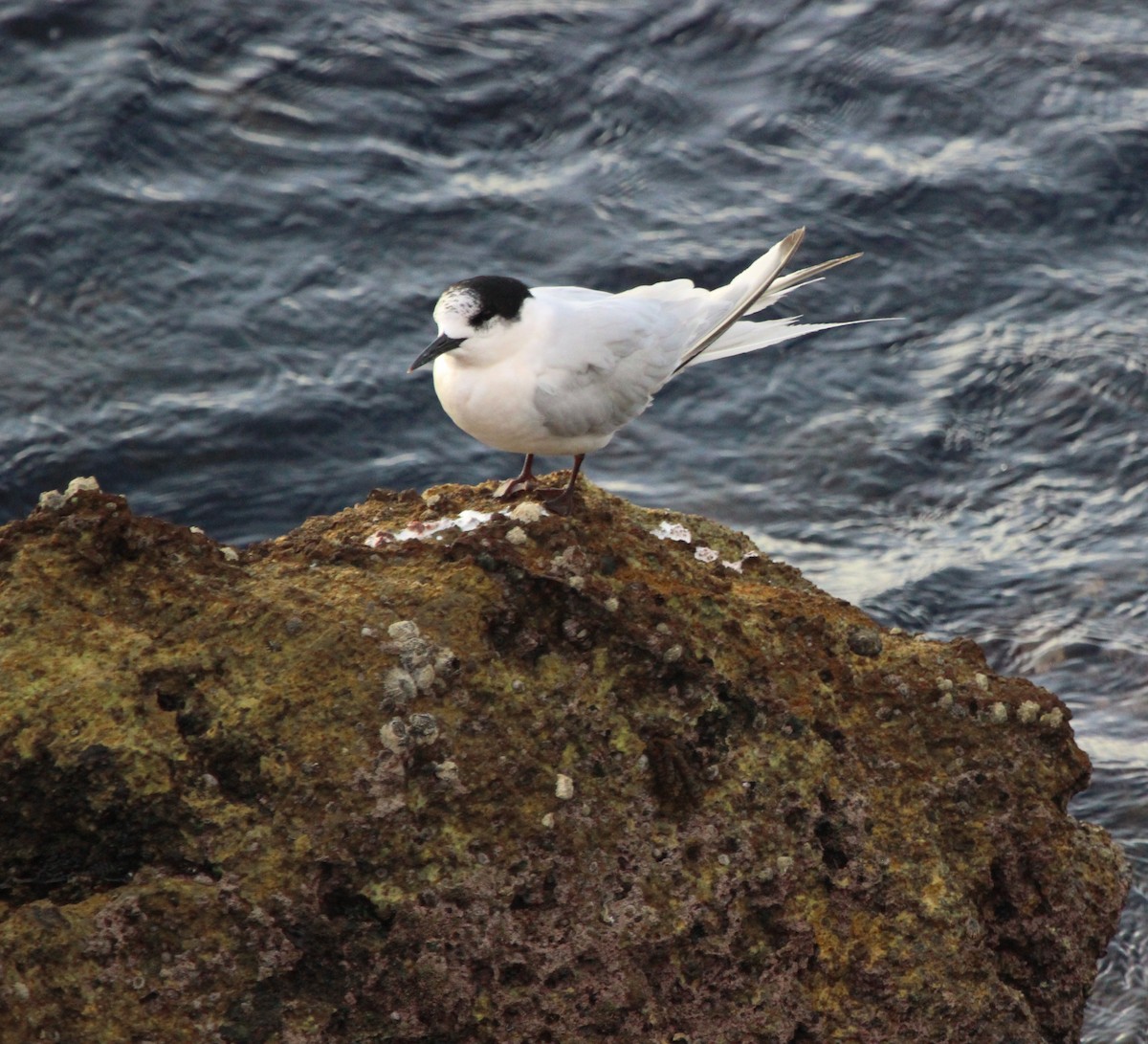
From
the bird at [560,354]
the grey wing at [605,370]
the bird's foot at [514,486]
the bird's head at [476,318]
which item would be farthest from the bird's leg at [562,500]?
the bird's head at [476,318]

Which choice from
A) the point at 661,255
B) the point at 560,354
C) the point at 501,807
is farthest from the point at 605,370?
the point at 661,255

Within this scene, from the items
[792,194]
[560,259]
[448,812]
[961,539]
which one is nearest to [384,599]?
[448,812]

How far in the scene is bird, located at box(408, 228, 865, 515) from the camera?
502 cm

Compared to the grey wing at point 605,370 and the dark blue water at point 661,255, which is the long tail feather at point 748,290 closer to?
the grey wing at point 605,370

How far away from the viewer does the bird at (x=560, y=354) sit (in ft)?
16.5

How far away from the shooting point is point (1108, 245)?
10.5 m

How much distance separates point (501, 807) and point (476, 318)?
1970 mm

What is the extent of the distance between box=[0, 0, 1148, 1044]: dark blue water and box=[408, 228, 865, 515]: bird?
250cm

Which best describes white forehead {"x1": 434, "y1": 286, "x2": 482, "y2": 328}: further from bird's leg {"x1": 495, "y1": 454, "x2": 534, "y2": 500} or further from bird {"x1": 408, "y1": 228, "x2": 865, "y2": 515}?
bird's leg {"x1": 495, "y1": 454, "x2": 534, "y2": 500}

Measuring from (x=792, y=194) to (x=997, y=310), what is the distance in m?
1.78

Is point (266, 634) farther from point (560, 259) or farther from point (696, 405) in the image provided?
point (560, 259)

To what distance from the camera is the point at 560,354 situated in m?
5.15

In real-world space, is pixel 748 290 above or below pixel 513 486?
above

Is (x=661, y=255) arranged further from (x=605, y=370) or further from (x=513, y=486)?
(x=513, y=486)
